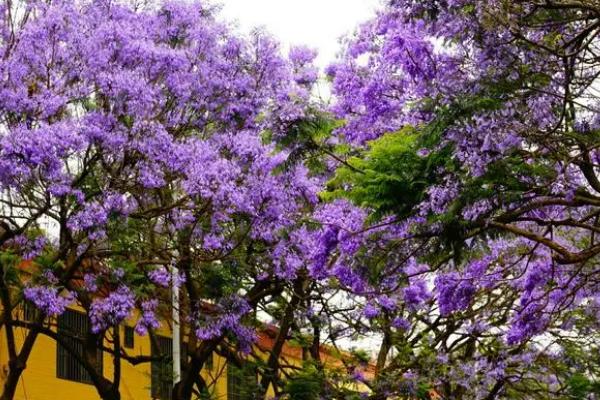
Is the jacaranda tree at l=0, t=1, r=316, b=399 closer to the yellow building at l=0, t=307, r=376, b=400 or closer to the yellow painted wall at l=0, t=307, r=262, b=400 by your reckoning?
the yellow building at l=0, t=307, r=376, b=400

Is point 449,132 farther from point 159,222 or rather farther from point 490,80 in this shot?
point 159,222

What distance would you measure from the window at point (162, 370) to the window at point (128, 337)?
0.44 m

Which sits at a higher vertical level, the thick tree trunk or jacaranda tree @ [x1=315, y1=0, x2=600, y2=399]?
jacaranda tree @ [x1=315, y1=0, x2=600, y2=399]

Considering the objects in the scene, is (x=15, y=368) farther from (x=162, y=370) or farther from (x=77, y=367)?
(x=77, y=367)

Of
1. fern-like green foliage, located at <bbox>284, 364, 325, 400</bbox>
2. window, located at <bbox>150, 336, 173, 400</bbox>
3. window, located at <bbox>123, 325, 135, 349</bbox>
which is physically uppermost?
→ window, located at <bbox>123, 325, 135, 349</bbox>

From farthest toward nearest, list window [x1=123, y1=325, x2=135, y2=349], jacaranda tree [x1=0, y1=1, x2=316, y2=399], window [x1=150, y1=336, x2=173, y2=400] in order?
window [x1=123, y1=325, x2=135, y2=349]
window [x1=150, y1=336, x2=173, y2=400]
jacaranda tree [x1=0, y1=1, x2=316, y2=399]

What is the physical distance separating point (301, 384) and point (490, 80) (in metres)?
7.61

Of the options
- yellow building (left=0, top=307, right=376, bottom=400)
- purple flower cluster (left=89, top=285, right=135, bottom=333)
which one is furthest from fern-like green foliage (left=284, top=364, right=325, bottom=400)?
purple flower cluster (left=89, top=285, right=135, bottom=333)

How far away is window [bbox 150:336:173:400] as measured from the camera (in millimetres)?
16442

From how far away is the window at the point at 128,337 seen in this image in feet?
62.1

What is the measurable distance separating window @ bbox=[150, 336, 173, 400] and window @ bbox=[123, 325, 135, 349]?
439 millimetres

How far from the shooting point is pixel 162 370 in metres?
16.9

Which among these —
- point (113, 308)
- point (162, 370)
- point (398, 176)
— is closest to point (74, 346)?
point (162, 370)

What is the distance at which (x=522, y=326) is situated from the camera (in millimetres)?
12703
